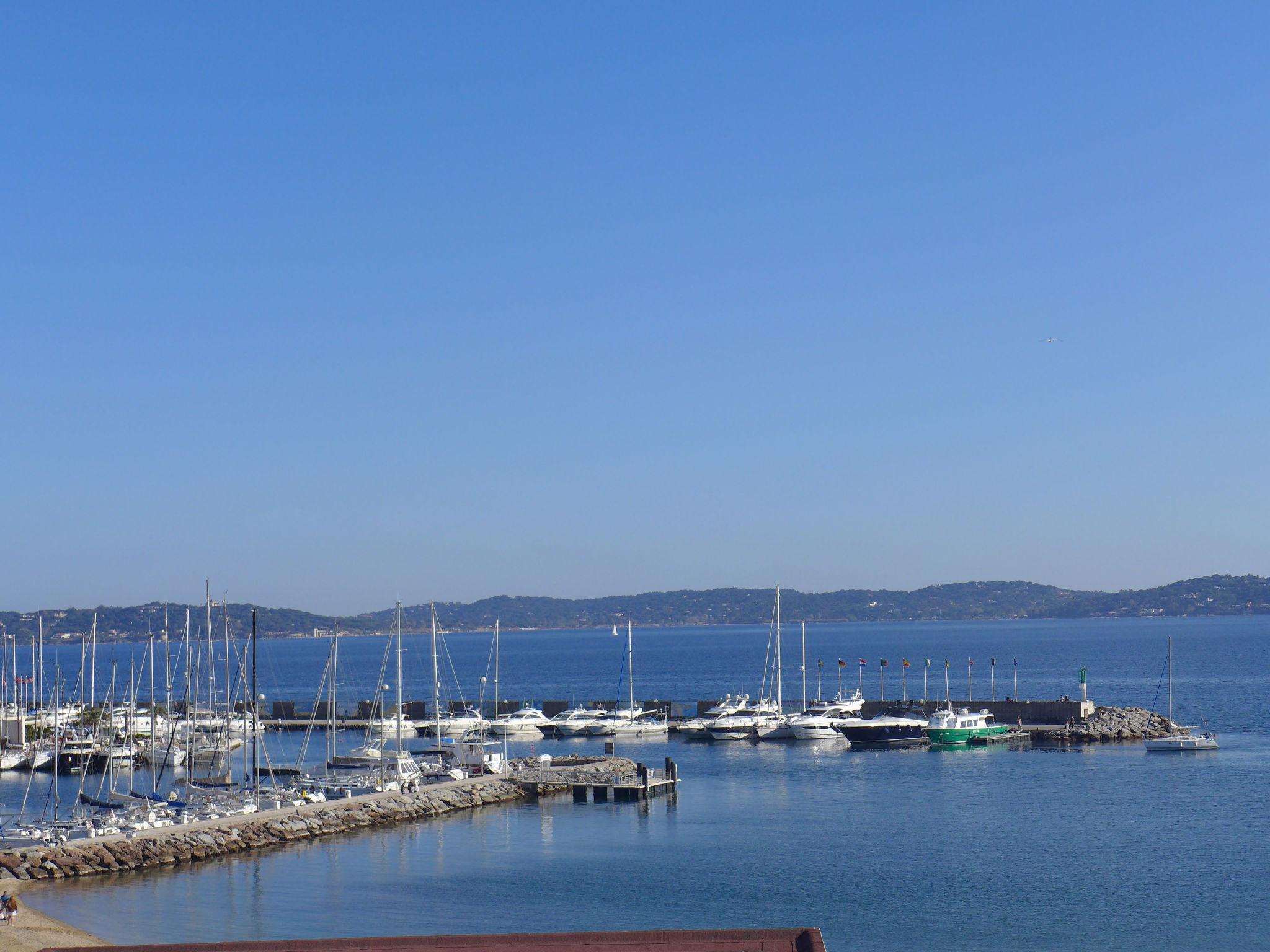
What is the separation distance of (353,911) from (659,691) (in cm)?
10216

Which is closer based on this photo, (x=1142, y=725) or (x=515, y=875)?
(x=515, y=875)

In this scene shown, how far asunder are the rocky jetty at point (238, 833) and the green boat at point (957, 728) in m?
29.1

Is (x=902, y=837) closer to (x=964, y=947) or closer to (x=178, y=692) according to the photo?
(x=964, y=947)

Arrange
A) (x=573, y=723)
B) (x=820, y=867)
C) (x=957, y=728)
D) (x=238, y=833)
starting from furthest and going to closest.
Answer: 1. (x=573, y=723)
2. (x=957, y=728)
3. (x=238, y=833)
4. (x=820, y=867)

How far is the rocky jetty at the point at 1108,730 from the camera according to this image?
80.8 m

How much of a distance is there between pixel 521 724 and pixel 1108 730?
116 ft

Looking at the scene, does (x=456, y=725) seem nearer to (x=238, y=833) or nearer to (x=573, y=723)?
(x=573, y=723)

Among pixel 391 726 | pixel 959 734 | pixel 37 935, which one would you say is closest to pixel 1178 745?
pixel 959 734

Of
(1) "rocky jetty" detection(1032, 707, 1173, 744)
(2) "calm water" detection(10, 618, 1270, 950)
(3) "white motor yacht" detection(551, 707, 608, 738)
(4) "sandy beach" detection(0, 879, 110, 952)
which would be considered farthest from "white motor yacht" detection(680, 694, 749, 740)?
(4) "sandy beach" detection(0, 879, 110, 952)

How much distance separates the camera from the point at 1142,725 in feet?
274

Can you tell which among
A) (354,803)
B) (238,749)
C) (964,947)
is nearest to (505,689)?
(238,749)

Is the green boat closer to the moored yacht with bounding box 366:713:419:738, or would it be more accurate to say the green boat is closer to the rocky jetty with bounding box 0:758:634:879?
the rocky jetty with bounding box 0:758:634:879

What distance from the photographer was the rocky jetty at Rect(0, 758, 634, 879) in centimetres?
4278

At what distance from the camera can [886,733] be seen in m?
82.5
